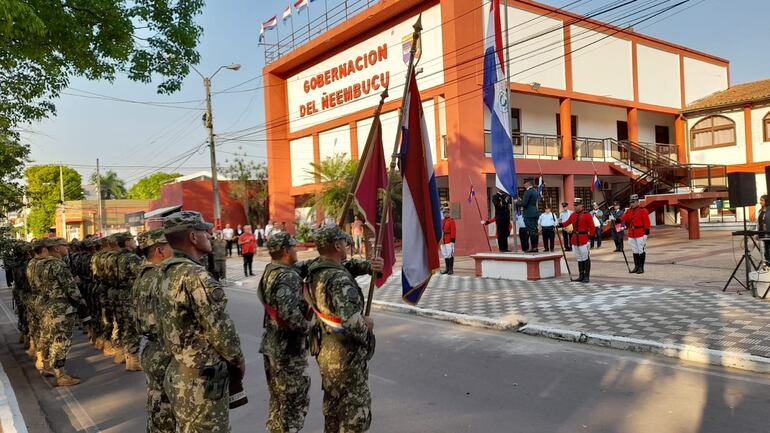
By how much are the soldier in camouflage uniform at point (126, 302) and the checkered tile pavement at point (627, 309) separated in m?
5.06

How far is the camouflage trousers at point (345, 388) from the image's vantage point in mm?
3439

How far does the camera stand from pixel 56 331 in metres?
6.55

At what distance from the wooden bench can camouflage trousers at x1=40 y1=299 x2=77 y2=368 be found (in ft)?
30.5

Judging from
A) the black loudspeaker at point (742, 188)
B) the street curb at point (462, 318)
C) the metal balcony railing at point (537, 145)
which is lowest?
the street curb at point (462, 318)

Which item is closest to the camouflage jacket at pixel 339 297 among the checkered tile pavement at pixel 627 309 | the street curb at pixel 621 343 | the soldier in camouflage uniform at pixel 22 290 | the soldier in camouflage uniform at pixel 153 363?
the soldier in camouflage uniform at pixel 153 363

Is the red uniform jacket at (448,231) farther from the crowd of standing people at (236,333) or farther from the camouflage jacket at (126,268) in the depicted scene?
the crowd of standing people at (236,333)

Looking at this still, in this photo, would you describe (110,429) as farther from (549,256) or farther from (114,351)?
(549,256)

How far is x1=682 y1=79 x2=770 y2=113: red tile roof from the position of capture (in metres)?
25.9

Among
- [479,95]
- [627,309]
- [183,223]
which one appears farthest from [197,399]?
[479,95]

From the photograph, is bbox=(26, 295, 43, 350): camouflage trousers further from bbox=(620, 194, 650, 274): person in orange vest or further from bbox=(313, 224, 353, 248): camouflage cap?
bbox=(620, 194, 650, 274): person in orange vest

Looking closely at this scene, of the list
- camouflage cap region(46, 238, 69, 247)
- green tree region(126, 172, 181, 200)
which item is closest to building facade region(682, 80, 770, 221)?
camouflage cap region(46, 238, 69, 247)

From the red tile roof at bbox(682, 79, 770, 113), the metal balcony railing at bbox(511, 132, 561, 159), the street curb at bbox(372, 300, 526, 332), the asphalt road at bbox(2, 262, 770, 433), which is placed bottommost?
the asphalt road at bbox(2, 262, 770, 433)

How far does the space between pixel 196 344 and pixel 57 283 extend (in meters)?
4.64

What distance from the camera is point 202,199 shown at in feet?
116
